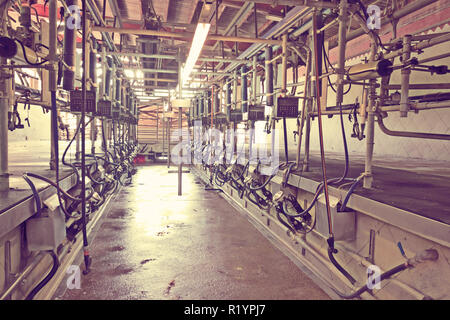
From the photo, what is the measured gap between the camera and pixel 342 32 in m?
2.70

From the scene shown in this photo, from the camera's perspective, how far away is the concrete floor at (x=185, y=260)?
233 cm

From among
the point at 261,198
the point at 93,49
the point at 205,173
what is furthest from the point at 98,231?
the point at 205,173

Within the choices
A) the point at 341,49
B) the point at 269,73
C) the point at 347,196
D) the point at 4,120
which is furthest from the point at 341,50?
the point at 4,120

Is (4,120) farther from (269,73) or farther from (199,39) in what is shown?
(269,73)

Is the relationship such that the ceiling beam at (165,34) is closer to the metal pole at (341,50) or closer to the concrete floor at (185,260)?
the metal pole at (341,50)

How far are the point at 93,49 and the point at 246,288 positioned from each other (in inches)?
154

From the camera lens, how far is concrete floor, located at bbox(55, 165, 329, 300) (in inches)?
91.7

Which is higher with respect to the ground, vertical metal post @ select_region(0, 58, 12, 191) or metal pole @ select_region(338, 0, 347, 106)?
metal pole @ select_region(338, 0, 347, 106)

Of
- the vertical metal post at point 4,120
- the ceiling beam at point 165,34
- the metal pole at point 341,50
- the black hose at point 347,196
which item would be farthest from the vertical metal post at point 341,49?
the vertical metal post at point 4,120

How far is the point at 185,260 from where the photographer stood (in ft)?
9.57

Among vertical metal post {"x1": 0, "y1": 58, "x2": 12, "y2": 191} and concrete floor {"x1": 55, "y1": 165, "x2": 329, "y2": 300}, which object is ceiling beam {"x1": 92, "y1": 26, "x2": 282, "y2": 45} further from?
concrete floor {"x1": 55, "y1": 165, "x2": 329, "y2": 300}

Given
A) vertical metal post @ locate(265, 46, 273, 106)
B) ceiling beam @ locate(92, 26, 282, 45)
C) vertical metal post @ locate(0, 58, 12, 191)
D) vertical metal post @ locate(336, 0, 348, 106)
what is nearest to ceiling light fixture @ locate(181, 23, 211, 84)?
ceiling beam @ locate(92, 26, 282, 45)
